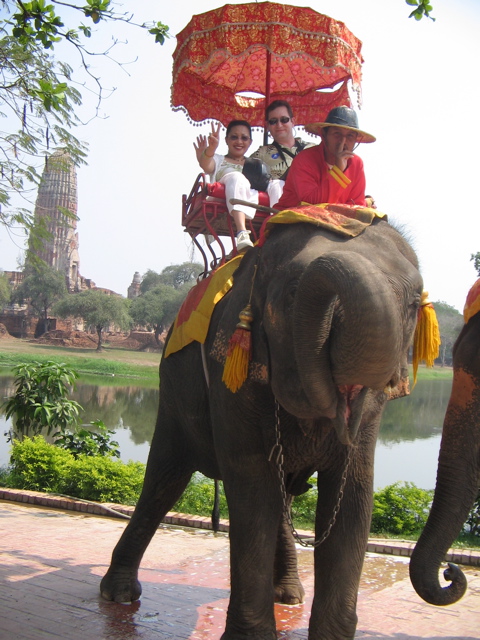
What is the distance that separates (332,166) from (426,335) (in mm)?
1048

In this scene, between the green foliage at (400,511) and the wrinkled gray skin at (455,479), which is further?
the green foliage at (400,511)

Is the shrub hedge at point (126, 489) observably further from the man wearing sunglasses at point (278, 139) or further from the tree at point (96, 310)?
the tree at point (96, 310)

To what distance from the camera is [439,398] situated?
1374 inches

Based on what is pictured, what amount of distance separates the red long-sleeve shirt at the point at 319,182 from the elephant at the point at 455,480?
854 mm

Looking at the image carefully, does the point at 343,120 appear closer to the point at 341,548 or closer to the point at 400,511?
the point at 341,548

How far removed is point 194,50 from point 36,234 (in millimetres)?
6047

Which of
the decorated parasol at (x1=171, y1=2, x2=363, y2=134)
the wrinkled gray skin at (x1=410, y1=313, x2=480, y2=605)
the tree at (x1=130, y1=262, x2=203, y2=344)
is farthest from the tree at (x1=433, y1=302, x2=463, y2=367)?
the wrinkled gray skin at (x1=410, y1=313, x2=480, y2=605)

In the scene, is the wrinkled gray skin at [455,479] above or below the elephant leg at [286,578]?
Answer: above

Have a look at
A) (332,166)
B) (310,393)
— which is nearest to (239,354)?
(310,393)

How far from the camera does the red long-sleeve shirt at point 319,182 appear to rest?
11.8ft

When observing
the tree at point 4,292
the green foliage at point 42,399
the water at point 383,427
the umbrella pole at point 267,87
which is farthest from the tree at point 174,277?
the umbrella pole at point 267,87

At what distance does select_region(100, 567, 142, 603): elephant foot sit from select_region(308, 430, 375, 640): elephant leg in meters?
1.55

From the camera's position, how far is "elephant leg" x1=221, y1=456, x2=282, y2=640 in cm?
320

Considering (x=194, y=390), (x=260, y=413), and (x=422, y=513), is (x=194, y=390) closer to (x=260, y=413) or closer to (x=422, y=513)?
(x=260, y=413)
